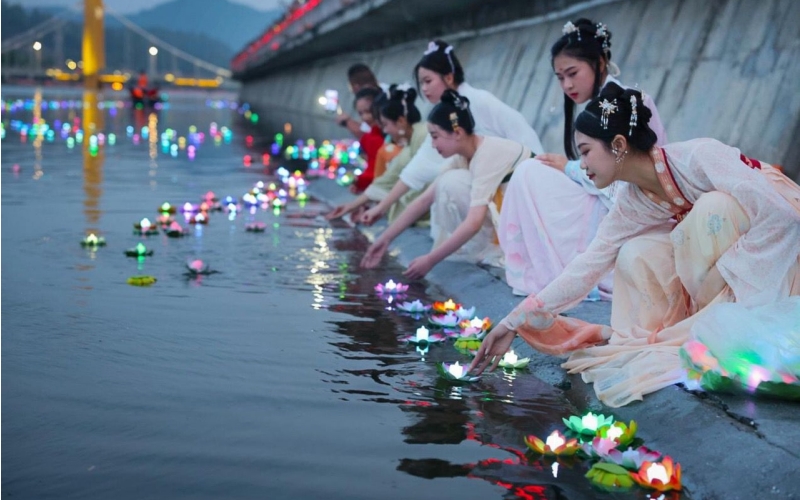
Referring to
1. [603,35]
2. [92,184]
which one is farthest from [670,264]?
[92,184]

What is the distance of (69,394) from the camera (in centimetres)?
441

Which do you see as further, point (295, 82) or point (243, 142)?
point (295, 82)

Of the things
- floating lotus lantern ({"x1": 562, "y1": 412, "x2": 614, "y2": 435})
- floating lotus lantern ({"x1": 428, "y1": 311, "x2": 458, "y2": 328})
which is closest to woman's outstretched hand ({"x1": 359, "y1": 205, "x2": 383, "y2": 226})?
floating lotus lantern ({"x1": 428, "y1": 311, "x2": 458, "y2": 328})

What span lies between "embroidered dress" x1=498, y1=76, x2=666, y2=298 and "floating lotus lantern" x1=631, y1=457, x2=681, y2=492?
261 cm

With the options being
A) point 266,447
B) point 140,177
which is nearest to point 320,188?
point 140,177

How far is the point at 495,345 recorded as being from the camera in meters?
4.51

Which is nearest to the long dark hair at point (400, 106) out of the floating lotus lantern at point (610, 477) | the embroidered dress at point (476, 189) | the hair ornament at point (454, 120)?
the embroidered dress at point (476, 189)

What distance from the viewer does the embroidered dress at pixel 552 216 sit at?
20.2 ft

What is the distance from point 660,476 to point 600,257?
1.38m

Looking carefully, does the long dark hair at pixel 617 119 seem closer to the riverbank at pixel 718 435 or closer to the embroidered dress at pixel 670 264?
the embroidered dress at pixel 670 264

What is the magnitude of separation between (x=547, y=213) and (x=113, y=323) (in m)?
2.33

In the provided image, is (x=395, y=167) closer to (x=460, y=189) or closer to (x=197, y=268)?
(x=460, y=189)

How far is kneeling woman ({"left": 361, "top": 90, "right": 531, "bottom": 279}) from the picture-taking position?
21.9ft

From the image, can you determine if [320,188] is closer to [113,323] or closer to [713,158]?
[113,323]
